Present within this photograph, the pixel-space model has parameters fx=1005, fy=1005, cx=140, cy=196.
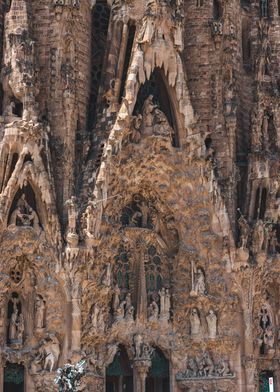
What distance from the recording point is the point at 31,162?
75.8ft

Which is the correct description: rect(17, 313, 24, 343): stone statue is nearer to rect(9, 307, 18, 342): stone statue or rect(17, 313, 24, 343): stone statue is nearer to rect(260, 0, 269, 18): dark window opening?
rect(9, 307, 18, 342): stone statue

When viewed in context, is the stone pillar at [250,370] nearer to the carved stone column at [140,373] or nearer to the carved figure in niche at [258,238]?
Result: the carved stone column at [140,373]

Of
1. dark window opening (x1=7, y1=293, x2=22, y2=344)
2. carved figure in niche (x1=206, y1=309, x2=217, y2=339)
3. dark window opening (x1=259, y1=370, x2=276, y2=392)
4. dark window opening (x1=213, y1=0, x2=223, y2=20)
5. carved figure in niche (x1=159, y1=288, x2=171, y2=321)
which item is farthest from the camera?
dark window opening (x1=213, y1=0, x2=223, y2=20)

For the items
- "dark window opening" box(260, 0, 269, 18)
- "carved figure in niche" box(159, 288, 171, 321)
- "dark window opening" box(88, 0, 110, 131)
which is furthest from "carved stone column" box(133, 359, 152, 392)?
"dark window opening" box(260, 0, 269, 18)

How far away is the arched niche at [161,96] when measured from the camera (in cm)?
2509

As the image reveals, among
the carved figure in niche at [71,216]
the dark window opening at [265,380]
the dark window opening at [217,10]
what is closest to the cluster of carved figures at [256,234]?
the dark window opening at [265,380]

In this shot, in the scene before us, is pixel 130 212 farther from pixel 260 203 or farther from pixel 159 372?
pixel 159 372

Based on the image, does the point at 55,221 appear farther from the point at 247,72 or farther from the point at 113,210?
the point at 247,72

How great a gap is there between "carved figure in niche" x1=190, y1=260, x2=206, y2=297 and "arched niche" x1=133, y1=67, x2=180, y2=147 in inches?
124

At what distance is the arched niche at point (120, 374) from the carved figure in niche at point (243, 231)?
12.7 ft

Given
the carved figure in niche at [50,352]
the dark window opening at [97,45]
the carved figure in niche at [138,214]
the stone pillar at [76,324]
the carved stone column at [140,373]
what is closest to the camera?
the stone pillar at [76,324]

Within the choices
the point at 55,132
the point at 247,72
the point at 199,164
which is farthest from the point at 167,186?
the point at 247,72

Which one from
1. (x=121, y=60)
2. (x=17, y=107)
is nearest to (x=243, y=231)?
(x=121, y=60)

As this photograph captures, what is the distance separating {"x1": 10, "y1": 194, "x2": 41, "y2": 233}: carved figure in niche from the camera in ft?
75.2
